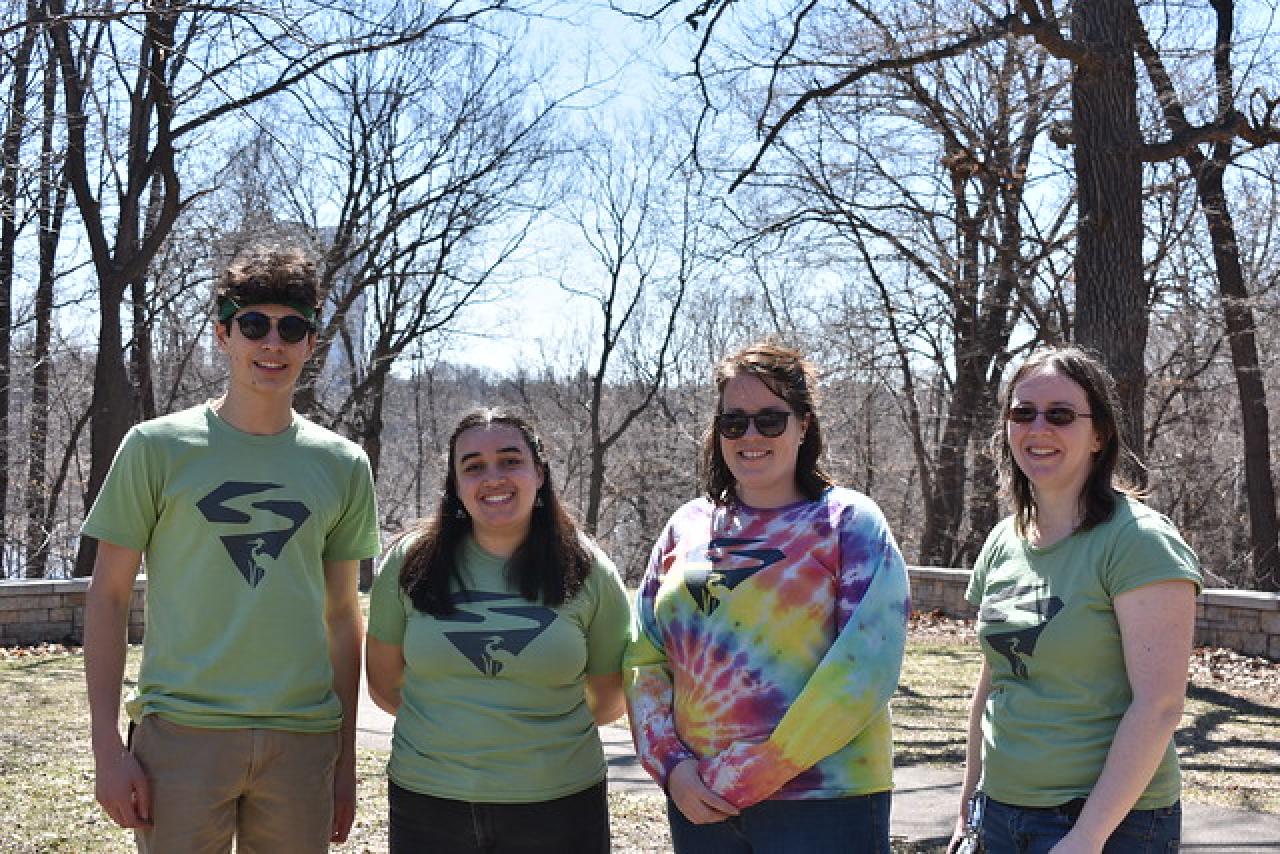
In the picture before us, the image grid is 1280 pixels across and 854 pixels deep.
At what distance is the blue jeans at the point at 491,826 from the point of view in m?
2.93

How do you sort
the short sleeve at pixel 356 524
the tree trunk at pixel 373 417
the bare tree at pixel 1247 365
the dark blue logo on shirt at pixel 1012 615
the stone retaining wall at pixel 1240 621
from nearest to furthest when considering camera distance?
the dark blue logo on shirt at pixel 1012 615 → the short sleeve at pixel 356 524 → the stone retaining wall at pixel 1240 621 → the bare tree at pixel 1247 365 → the tree trunk at pixel 373 417

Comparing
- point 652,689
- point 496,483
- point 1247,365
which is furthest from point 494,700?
point 1247,365

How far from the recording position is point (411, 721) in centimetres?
305

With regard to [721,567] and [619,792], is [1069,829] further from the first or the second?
[619,792]

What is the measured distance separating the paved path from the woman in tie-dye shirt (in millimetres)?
3142

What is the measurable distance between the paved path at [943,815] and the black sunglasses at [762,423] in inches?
131

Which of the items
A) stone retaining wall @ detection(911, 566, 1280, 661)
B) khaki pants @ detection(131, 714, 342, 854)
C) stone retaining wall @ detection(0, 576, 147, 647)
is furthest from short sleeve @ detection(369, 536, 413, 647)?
stone retaining wall @ detection(0, 576, 147, 647)

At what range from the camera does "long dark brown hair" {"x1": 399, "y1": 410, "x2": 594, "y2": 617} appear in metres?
3.09

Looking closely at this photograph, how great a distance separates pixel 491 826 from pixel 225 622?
2.65 feet

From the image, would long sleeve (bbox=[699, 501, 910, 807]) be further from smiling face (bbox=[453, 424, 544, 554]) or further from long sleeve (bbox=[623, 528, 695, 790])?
smiling face (bbox=[453, 424, 544, 554])

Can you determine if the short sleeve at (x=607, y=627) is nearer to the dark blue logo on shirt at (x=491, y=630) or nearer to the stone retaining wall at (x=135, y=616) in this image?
the dark blue logo on shirt at (x=491, y=630)

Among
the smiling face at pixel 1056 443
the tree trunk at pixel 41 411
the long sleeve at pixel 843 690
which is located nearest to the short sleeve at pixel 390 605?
the long sleeve at pixel 843 690

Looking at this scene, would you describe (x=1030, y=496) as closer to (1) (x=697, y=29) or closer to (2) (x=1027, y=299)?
(1) (x=697, y=29)

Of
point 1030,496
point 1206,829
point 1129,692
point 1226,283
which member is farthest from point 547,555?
point 1226,283
